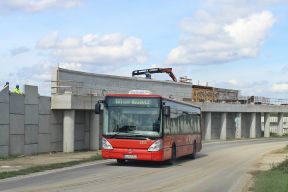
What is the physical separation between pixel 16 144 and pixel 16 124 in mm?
986

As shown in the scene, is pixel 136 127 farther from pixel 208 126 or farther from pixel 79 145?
pixel 208 126

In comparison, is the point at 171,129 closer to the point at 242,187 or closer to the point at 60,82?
the point at 242,187

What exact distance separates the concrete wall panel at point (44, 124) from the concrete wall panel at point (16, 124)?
6.61 ft

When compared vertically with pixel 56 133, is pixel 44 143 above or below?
below

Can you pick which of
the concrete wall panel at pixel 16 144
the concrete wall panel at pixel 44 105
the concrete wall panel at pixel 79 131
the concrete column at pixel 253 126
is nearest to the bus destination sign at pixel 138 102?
the concrete wall panel at pixel 16 144

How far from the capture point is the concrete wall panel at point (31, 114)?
28.6 meters

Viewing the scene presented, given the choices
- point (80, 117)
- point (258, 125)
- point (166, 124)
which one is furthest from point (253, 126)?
point (166, 124)

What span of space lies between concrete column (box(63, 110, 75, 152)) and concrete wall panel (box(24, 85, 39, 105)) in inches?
104

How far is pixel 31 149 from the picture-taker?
2881cm

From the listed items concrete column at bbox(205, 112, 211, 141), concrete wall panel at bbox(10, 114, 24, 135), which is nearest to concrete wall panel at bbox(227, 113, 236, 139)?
concrete column at bbox(205, 112, 211, 141)

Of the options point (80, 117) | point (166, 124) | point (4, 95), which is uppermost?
point (4, 95)

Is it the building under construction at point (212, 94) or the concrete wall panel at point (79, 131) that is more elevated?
the building under construction at point (212, 94)

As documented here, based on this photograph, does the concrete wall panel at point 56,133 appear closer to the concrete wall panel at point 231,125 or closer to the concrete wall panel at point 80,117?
the concrete wall panel at point 80,117

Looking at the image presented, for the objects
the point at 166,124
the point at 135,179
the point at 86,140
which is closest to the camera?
the point at 135,179
